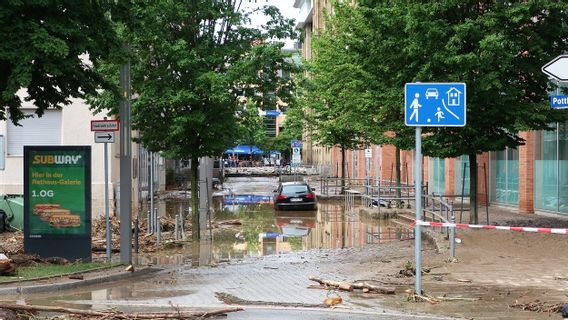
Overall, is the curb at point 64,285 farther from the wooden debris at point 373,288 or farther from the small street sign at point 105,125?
the wooden debris at point 373,288

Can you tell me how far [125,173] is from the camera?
1413 centimetres

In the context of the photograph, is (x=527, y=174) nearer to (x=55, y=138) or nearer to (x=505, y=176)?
(x=505, y=176)

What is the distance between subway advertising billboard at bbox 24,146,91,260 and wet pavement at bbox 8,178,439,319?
79.1 inches

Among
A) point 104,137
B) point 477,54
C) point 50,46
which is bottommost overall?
point 104,137

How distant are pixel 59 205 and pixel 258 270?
4.20 metres

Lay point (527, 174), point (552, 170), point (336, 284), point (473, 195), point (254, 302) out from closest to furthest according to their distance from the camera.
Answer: point (254, 302)
point (336, 284)
point (473, 195)
point (552, 170)
point (527, 174)

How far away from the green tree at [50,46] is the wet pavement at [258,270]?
12.4 ft

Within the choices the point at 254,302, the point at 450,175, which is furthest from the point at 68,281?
the point at 450,175

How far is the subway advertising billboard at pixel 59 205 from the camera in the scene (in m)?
14.0

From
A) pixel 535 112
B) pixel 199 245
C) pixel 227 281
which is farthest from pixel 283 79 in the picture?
pixel 227 281

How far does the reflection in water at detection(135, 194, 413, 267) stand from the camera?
56.7 feet

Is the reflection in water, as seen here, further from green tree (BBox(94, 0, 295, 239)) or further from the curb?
the curb

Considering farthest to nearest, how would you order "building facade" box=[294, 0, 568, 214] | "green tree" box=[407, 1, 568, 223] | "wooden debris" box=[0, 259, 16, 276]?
"building facade" box=[294, 0, 568, 214] → "green tree" box=[407, 1, 568, 223] → "wooden debris" box=[0, 259, 16, 276]

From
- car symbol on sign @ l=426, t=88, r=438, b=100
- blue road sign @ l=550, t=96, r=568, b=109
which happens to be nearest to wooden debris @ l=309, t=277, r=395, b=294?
car symbol on sign @ l=426, t=88, r=438, b=100
